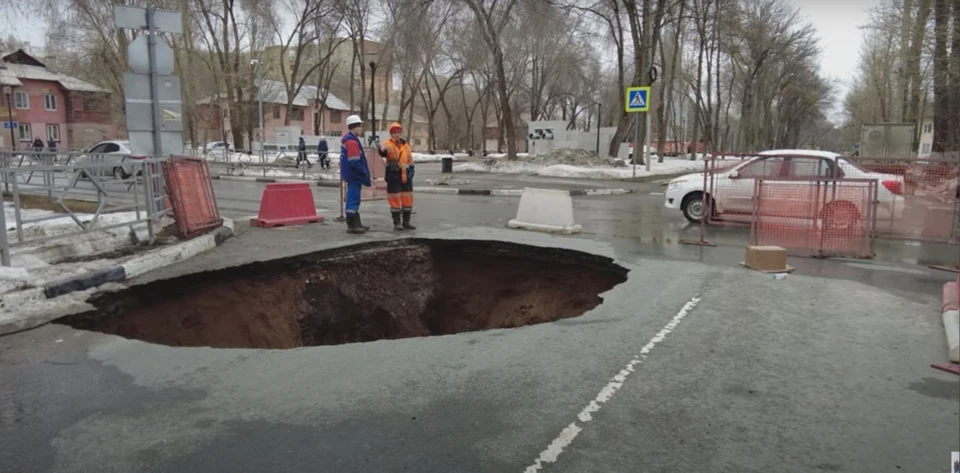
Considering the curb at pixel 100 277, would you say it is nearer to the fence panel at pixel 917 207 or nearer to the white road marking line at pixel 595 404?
the white road marking line at pixel 595 404

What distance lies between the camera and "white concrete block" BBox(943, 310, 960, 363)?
4652 mm

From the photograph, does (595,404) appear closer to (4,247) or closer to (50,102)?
(4,247)

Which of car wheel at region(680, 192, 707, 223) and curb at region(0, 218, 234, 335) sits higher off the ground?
car wheel at region(680, 192, 707, 223)

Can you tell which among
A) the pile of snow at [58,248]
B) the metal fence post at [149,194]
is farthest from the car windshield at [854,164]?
the pile of snow at [58,248]

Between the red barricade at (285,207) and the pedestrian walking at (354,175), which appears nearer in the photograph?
the pedestrian walking at (354,175)

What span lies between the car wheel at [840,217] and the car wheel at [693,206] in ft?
11.6

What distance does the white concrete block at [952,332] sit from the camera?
4652mm

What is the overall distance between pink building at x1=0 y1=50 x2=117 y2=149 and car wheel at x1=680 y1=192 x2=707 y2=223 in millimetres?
56263

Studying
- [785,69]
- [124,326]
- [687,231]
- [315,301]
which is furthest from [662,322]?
[785,69]

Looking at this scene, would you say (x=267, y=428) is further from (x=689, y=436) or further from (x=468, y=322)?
(x=468, y=322)

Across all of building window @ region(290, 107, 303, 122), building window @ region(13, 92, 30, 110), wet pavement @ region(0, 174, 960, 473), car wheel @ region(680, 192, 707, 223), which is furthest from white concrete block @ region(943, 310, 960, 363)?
building window @ region(290, 107, 303, 122)

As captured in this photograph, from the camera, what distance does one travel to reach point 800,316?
5.84 metres

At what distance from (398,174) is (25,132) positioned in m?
66.1

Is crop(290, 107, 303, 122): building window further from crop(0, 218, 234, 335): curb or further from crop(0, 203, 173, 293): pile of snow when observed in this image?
crop(0, 218, 234, 335): curb
